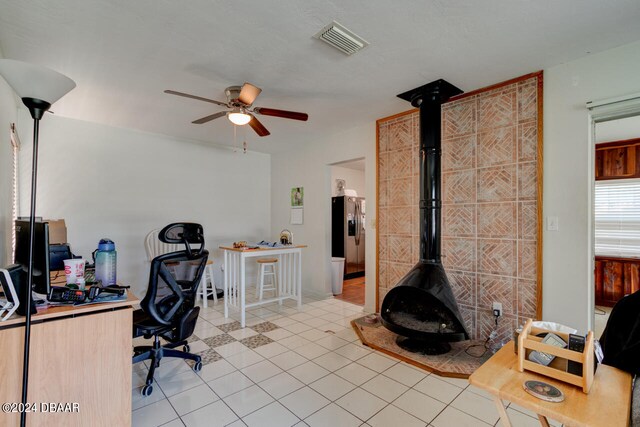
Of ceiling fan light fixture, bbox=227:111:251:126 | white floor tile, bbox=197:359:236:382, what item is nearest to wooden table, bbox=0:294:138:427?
white floor tile, bbox=197:359:236:382

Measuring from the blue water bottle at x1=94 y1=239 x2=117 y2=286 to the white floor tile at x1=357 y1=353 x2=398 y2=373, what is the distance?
2.18m

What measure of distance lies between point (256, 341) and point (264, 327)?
399mm

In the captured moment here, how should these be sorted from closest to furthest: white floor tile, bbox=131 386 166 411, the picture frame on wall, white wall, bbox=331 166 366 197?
white floor tile, bbox=131 386 166 411, the picture frame on wall, white wall, bbox=331 166 366 197

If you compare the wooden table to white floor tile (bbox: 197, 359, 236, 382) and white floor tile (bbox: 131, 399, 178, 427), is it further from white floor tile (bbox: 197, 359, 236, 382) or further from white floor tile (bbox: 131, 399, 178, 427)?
white floor tile (bbox: 197, 359, 236, 382)

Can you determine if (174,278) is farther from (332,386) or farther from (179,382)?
(332,386)

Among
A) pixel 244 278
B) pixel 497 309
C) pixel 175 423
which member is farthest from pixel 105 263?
pixel 497 309

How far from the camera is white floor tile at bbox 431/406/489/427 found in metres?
1.82

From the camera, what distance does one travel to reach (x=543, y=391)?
38.9 inches

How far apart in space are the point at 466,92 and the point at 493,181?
98 centimetres

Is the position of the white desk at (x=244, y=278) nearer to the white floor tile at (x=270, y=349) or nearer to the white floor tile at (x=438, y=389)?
the white floor tile at (x=270, y=349)

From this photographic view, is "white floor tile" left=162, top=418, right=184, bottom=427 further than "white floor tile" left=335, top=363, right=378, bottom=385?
No

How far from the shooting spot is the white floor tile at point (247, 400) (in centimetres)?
198

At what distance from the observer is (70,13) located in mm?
1865

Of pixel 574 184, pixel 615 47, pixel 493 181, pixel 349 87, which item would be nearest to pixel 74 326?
pixel 349 87
